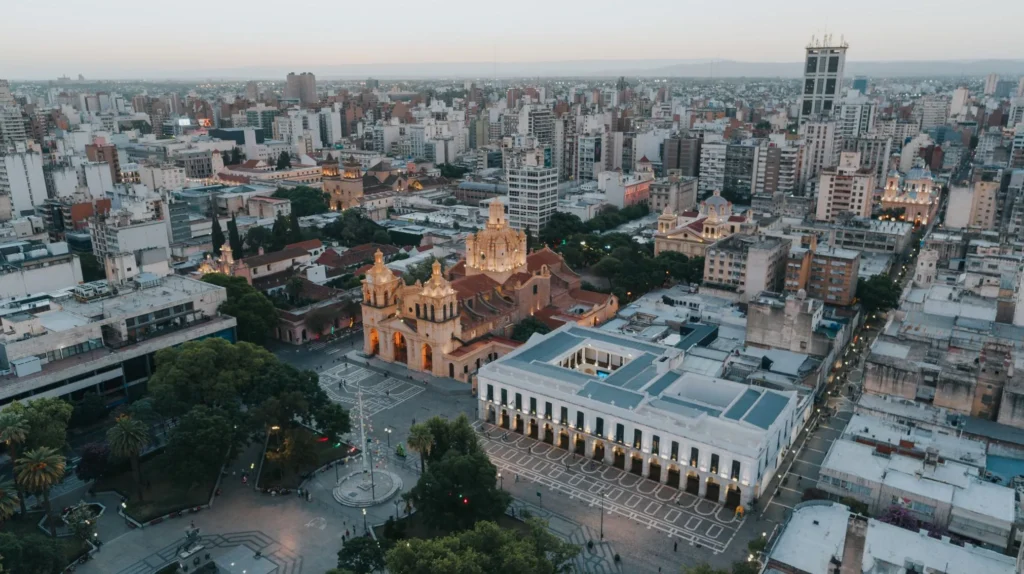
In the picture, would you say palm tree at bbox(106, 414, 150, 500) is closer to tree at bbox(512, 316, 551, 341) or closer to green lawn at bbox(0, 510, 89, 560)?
green lawn at bbox(0, 510, 89, 560)

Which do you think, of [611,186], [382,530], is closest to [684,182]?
[611,186]

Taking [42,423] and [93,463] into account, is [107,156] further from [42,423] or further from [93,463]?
[93,463]

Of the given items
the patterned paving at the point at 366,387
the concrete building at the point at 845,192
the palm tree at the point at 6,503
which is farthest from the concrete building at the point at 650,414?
the concrete building at the point at 845,192

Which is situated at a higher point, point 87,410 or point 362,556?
point 362,556

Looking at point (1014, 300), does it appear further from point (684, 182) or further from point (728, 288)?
point (684, 182)

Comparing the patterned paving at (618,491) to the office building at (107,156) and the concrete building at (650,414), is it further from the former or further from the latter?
the office building at (107,156)

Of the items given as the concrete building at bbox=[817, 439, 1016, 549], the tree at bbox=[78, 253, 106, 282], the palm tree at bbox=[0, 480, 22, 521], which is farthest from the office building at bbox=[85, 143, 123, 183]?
the concrete building at bbox=[817, 439, 1016, 549]

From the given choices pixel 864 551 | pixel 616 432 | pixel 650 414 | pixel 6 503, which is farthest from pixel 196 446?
pixel 864 551
